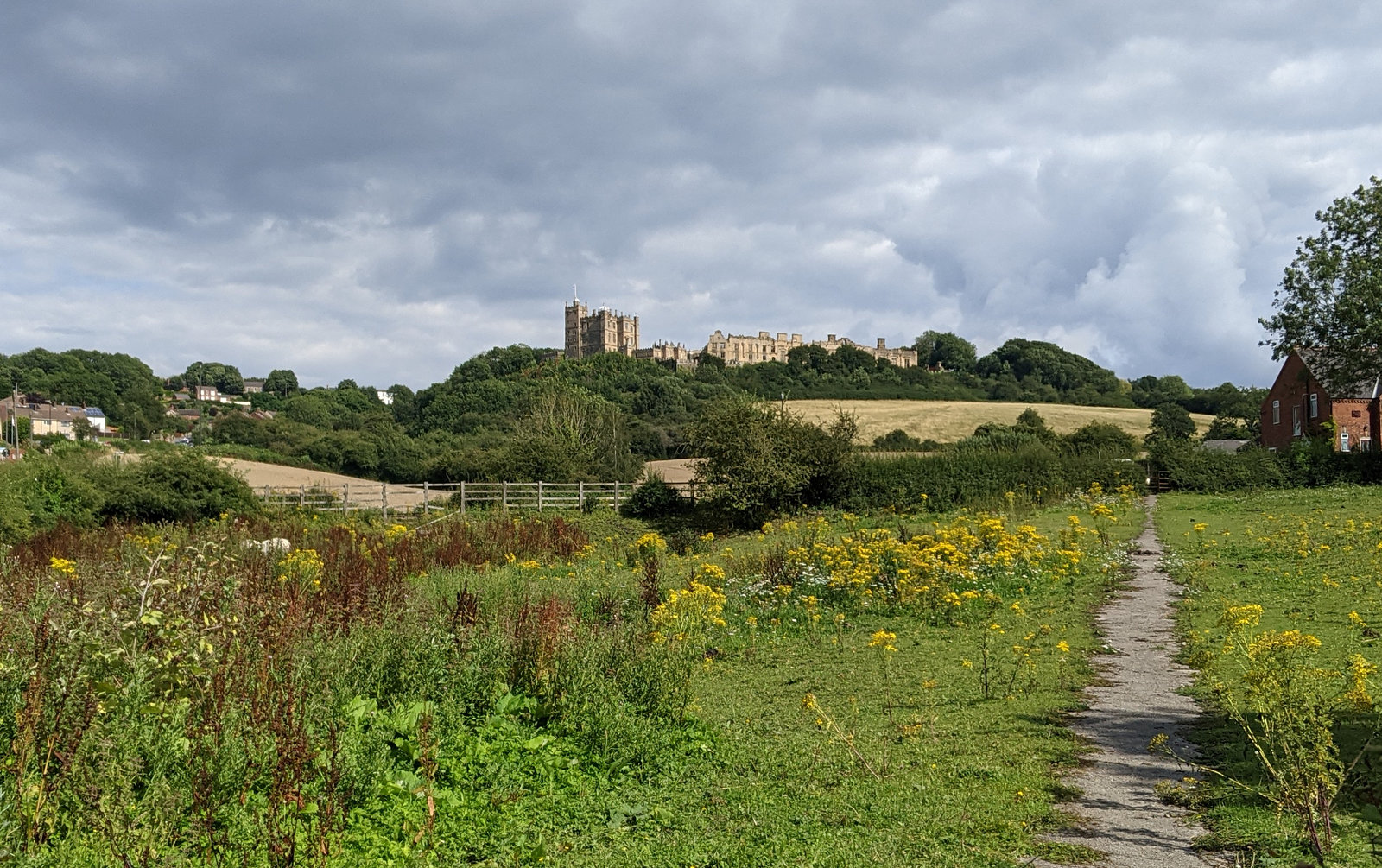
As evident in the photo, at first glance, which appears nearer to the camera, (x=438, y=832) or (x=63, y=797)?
(x=63, y=797)

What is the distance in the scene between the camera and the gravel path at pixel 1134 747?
4598 millimetres

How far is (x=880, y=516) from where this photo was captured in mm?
28859

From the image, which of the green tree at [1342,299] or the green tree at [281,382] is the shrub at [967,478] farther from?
the green tree at [281,382]

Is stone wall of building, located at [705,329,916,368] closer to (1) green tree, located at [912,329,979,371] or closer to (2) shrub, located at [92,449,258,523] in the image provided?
(1) green tree, located at [912,329,979,371]

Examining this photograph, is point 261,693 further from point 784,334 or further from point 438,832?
point 784,334

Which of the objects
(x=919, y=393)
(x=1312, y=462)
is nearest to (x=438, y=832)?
(x=1312, y=462)

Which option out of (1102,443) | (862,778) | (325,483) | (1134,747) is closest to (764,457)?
(1102,443)

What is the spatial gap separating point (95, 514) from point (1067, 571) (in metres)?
20.3

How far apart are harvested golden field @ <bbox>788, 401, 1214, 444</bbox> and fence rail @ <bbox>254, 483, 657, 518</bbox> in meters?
33.7

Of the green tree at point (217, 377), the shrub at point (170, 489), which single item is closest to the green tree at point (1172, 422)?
the shrub at point (170, 489)

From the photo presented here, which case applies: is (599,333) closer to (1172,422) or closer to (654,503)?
(1172,422)

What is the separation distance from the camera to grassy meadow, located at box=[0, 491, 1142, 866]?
4.04m

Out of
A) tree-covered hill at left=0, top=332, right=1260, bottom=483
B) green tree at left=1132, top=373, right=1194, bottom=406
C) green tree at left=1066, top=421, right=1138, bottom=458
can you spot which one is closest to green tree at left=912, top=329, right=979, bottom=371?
tree-covered hill at left=0, top=332, right=1260, bottom=483

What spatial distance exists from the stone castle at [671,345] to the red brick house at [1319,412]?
89585 mm
